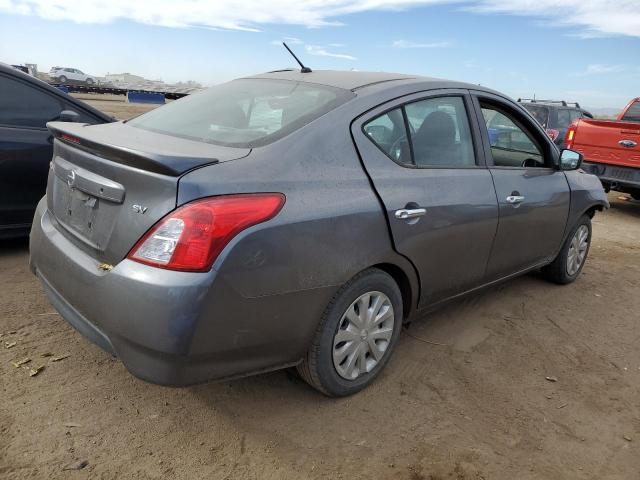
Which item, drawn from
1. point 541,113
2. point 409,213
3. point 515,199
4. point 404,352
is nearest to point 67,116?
point 409,213

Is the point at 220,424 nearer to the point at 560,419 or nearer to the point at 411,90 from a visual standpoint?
the point at 560,419

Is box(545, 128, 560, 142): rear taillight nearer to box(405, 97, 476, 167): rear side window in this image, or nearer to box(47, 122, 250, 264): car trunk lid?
box(405, 97, 476, 167): rear side window

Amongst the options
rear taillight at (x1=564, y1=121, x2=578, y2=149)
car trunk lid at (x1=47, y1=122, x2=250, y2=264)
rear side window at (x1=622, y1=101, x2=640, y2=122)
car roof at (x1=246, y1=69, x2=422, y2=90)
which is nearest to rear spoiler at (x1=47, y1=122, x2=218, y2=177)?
car trunk lid at (x1=47, y1=122, x2=250, y2=264)

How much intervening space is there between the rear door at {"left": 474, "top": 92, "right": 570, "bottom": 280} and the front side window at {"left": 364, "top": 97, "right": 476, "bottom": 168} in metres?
0.22

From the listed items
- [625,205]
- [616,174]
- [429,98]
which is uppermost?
[429,98]

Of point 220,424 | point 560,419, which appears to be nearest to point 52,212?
point 220,424

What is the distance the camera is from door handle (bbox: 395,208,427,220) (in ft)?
8.87

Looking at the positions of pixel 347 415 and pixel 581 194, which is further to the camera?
pixel 581 194

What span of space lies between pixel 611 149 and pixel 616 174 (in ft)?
1.30

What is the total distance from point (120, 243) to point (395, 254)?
4.33 ft

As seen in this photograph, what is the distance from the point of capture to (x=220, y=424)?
2.50 m

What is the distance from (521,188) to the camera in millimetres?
3668

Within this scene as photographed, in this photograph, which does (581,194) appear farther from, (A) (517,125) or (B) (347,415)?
(B) (347,415)

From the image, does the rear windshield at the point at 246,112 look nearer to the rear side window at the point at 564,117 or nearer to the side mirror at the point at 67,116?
the side mirror at the point at 67,116
